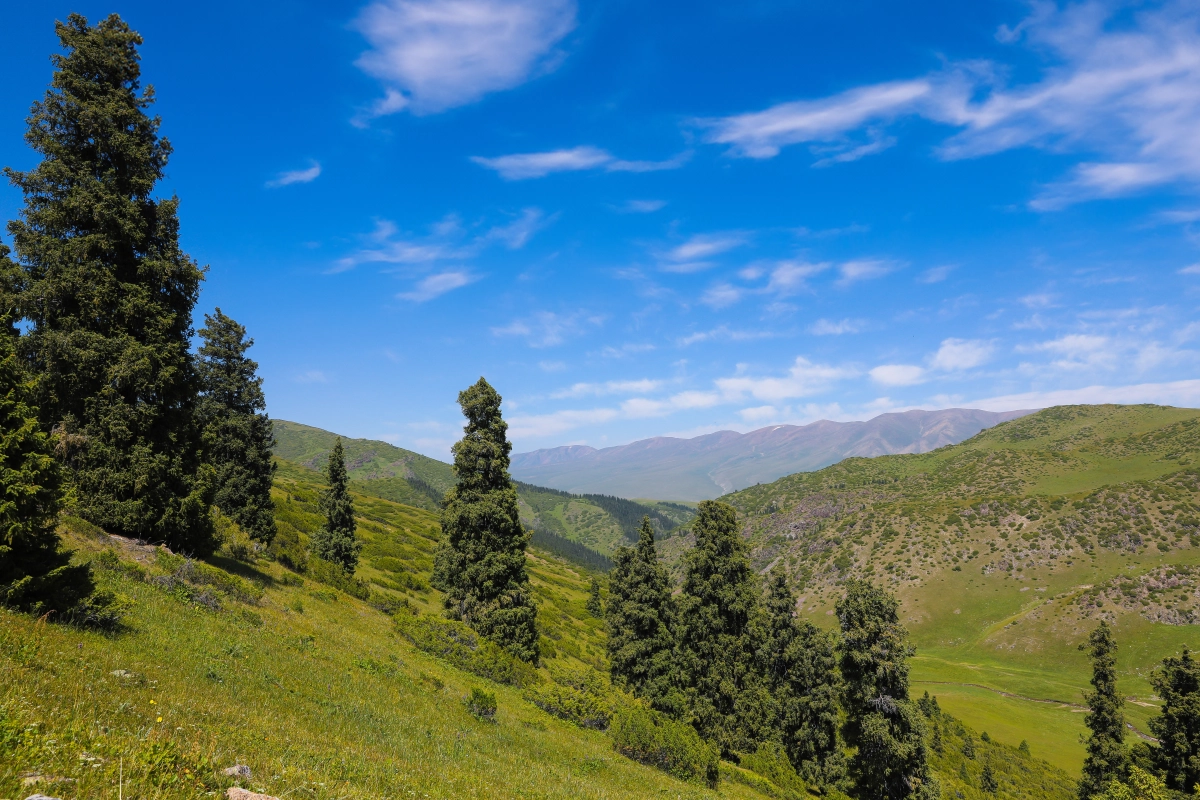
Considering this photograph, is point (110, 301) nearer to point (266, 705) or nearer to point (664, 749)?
point (266, 705)

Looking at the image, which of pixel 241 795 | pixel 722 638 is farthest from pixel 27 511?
pixel 722 638

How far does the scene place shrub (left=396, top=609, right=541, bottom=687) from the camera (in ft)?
84.1

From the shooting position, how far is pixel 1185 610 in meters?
83.0

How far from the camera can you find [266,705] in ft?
35.9

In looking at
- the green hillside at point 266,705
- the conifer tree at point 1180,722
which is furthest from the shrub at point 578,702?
the conifer tree at point 1180,722

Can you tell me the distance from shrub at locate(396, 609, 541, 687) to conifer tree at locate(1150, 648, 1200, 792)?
38474 mm

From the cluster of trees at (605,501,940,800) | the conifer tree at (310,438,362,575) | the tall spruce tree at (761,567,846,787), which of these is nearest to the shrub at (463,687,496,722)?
the cluster of trees at (605,501,940,800)

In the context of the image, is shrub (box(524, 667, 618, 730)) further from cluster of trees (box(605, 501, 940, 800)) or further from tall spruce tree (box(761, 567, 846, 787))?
tall spruce tree (box(761, 567, 846, 787))

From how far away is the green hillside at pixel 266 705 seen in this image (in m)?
5.48

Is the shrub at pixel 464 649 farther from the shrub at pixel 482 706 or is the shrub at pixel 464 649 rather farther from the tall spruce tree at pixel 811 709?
the tall spruce tree at pixel 811 709

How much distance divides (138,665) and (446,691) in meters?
11.6

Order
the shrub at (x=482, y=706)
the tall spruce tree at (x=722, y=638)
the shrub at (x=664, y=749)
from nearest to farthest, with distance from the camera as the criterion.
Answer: the shrub at (x=482, y=706), the shrub at (x=664, y=749), the tall spruce tree at (x=722, y=638)

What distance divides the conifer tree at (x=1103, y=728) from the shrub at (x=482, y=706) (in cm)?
4430

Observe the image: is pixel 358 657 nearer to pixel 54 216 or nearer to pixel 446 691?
pixel 446 691
